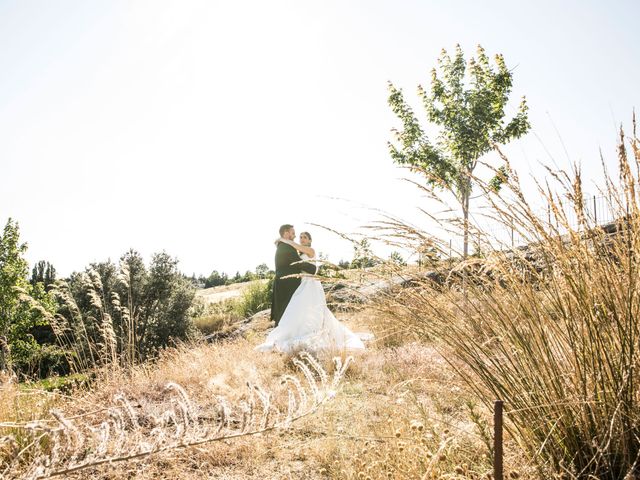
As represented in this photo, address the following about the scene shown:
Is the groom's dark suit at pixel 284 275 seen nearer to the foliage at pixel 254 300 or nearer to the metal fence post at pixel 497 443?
the metal fence post at pixel 497 443

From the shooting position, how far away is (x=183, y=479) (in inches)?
113

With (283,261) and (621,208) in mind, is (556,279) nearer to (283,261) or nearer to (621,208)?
(621,208)

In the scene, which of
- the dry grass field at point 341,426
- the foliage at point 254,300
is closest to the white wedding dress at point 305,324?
the dry grass field at point 341,426

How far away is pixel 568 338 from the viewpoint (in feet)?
5.77

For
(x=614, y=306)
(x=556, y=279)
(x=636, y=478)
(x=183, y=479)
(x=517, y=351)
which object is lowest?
(x=183, y=479)

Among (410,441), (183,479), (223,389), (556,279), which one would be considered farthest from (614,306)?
(223,389)

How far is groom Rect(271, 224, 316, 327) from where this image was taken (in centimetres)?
850

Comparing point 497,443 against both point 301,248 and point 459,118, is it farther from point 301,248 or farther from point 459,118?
point 459,118

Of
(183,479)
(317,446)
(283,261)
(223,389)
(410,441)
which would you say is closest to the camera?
(410,441)

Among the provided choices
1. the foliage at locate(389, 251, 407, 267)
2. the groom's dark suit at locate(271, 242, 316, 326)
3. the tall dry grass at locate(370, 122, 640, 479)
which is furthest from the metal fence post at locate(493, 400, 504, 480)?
the groom's dark suit at locate(271, 242, 316, 326)

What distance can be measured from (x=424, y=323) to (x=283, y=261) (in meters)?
6.55

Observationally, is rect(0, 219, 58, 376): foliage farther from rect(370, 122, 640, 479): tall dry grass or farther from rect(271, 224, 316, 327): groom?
rect(370, 122, 640, 479): tall dry grass

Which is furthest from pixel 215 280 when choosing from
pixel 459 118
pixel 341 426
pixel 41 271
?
pixel 341 426

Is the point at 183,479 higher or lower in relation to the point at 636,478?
lower
